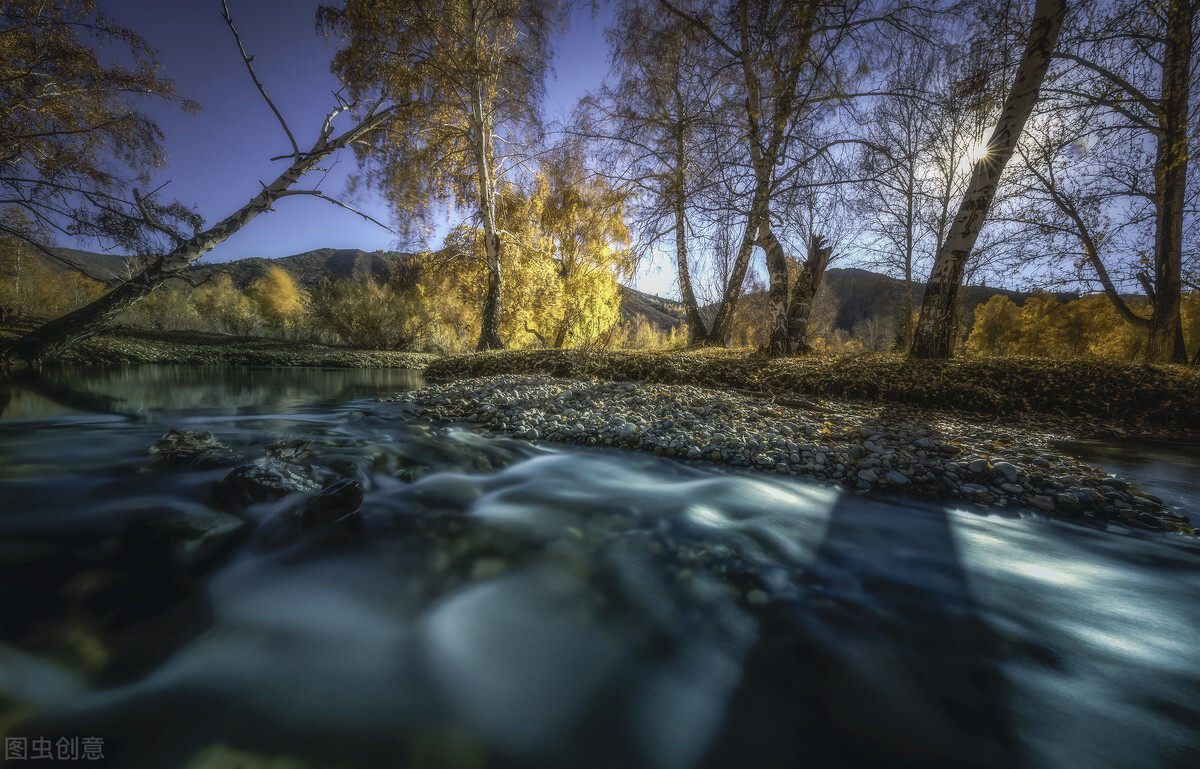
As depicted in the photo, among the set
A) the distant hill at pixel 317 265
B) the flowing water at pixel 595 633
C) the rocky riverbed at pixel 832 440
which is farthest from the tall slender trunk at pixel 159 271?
the distant hill at pixel 317 265

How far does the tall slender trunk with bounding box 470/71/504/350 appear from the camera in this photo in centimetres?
1086

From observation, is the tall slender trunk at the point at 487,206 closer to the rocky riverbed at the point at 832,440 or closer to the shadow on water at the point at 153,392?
the shadow on water at the point at 153,392

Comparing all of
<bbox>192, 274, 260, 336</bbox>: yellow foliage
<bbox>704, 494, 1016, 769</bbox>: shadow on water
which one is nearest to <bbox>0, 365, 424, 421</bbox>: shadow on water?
<bbox>704, 494, 1016, 769</bbox>: shadow on water

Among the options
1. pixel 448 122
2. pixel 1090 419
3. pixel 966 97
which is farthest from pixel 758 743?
pixel 448 122

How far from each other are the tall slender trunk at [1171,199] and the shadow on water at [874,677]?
35.3 feet

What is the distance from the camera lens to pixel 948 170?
10398mm

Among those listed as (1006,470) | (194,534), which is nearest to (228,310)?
(194,534)

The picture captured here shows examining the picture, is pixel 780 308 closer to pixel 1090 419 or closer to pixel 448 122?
pixel 1090 419

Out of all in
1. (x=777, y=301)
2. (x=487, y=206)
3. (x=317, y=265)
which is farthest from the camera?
(x=317, y=265)

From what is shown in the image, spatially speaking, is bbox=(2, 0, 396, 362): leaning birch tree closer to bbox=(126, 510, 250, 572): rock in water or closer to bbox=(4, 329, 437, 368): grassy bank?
bbox=(4, 329, 437, 368): grassy bank

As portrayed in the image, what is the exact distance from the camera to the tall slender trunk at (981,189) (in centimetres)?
535

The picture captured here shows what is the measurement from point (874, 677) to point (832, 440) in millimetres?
2775

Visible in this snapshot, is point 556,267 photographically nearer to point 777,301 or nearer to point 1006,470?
point 777,301

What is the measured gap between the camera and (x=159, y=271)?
261 inches
